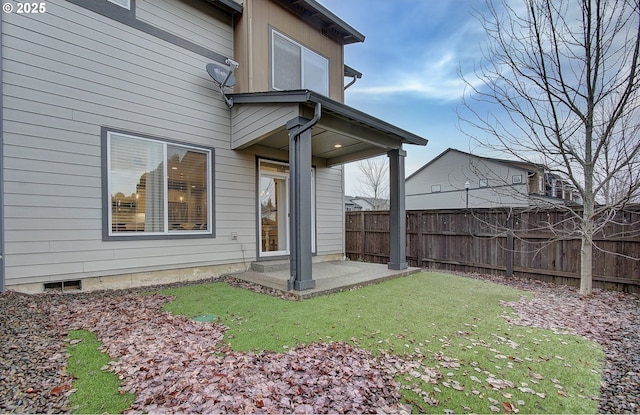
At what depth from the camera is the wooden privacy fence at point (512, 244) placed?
17.5ft

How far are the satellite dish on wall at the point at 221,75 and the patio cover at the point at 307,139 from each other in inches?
12.7

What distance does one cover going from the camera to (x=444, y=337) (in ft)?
10.6

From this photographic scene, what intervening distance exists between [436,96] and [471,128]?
24.5ft

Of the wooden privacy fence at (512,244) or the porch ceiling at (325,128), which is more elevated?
the porch ceiling at (325,128)

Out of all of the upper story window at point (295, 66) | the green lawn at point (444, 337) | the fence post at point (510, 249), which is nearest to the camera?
the green lawn at point (444, 337)

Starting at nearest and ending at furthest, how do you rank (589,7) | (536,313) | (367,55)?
(536,313) < (589,7) < (367,55)

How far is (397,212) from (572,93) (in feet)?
11.9

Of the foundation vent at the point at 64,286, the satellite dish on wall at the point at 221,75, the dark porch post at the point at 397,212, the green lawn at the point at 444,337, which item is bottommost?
the green lawn at the point at 444,337

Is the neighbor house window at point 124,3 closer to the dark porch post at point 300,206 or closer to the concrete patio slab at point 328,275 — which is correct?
the dark porch post at point 300,206

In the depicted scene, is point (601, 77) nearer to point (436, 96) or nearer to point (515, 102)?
point (515, 102)

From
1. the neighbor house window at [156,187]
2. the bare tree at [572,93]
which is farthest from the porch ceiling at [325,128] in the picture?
the bare tree at [572,93]

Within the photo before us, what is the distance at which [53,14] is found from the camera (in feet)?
14.8

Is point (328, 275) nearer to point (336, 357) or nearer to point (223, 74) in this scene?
point (336, 357)

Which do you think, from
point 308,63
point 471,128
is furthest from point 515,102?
point 308,63
